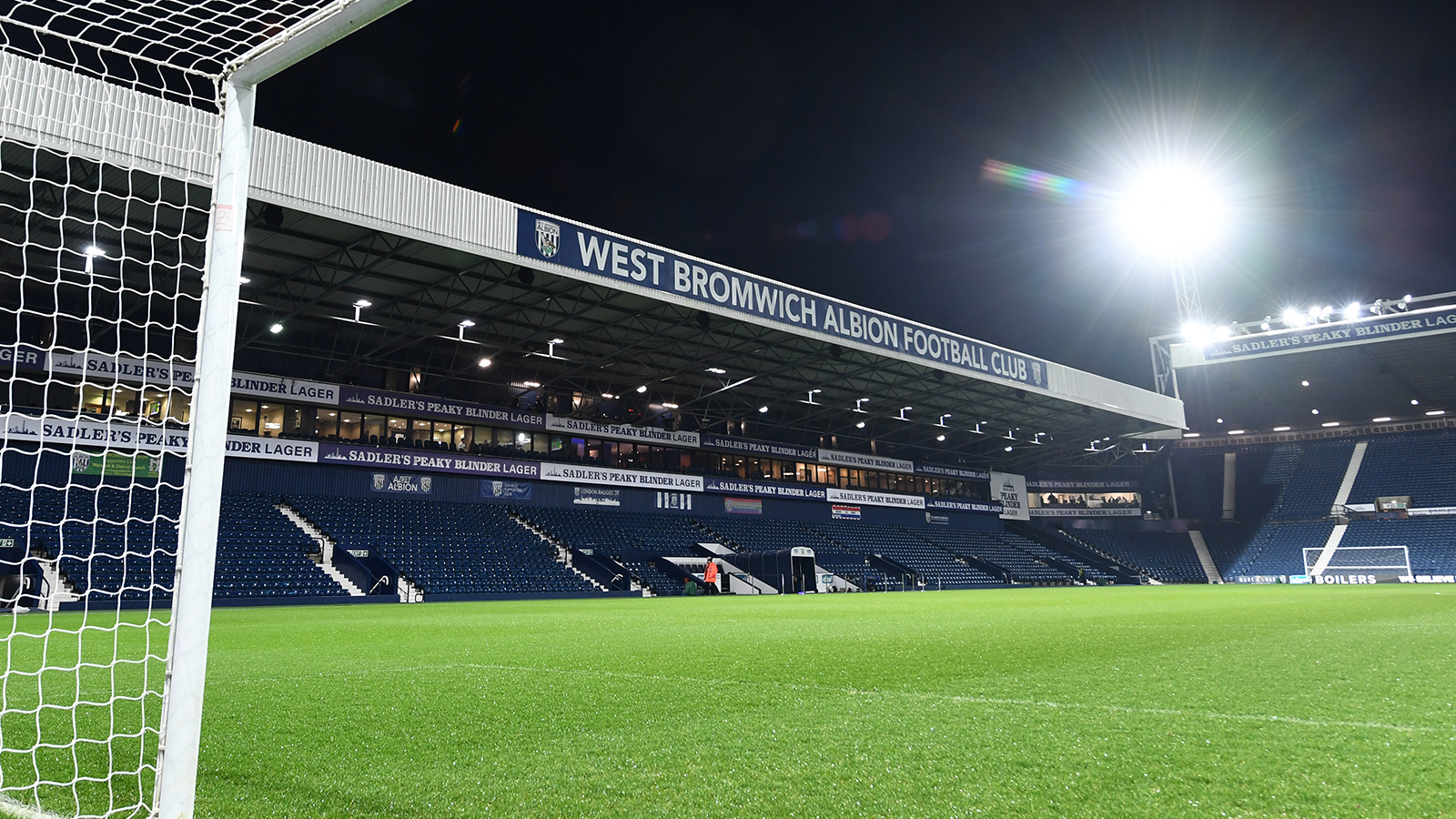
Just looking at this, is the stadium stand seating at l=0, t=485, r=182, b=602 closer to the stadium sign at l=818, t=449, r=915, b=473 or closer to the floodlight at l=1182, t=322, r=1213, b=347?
the stadium sign at l=818, t=449, r=915, b=473

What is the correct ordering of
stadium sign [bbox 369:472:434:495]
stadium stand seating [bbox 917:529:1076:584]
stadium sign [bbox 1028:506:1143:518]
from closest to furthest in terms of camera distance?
stadium sign [bbox 369:472:434:495]
stadium stand seating [bbox 917:529:1076:584]
stadium sign [bbox 1028:506:1143:518]

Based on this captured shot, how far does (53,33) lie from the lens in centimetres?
370

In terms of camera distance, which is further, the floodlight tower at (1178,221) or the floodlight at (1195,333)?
the floodlight tower at (1178,221)

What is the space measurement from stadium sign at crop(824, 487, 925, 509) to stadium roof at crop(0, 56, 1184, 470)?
128 inches

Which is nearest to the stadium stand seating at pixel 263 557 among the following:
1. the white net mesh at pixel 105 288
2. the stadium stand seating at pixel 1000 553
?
the white net mesh at pixel 105 288

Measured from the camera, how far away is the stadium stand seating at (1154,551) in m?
45.3

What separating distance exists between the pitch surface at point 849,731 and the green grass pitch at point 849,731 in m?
0.01

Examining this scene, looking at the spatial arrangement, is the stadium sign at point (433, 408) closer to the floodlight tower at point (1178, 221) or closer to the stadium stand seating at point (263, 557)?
the stadium stand seating at point (263, 557)

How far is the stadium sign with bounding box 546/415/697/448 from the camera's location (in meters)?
31.1

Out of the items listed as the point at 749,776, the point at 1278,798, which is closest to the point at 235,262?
the point at 749,776

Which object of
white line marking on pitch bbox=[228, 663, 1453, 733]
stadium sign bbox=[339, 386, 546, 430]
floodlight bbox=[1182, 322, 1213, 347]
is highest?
floodlight bbox=[1182, 322, 1213, 347]

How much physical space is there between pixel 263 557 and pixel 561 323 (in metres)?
9.89

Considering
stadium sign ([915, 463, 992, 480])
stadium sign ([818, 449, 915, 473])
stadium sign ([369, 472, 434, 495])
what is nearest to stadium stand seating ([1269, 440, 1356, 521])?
stadium sign ([915, 463, 992, 480])

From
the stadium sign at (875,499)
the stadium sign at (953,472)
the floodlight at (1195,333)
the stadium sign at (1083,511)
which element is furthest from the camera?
the stadium sign at (1083,511)
